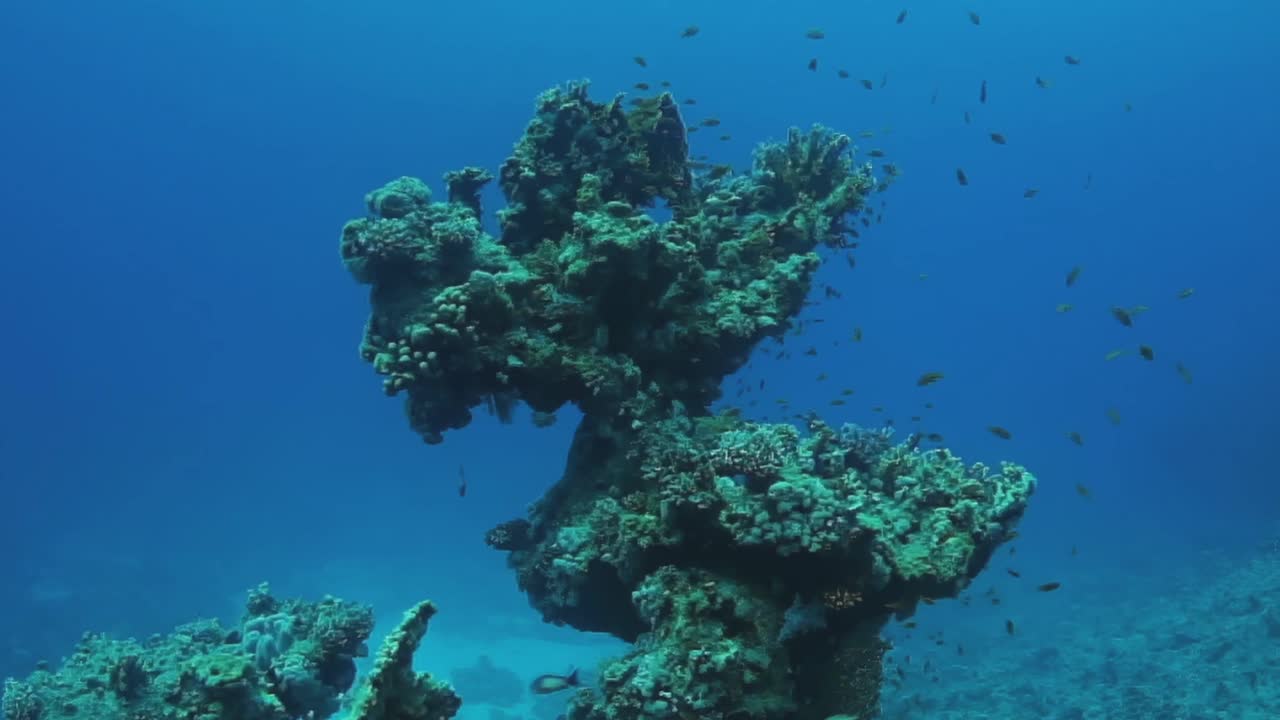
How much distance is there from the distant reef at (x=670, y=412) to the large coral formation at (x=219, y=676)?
256 cm

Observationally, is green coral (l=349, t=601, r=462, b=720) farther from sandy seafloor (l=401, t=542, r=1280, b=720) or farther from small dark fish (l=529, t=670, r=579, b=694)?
sandy seafloor (l=401, t=542, r=1280, b=720)

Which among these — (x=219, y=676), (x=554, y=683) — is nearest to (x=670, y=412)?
(x=554, y=683)

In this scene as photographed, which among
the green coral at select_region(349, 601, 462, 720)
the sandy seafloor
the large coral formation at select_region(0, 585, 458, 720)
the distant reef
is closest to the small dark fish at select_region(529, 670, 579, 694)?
the distant reef

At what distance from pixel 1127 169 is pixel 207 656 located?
169 meters

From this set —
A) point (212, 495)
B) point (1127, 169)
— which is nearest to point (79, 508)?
point (212, 495)

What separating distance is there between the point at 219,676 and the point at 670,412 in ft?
19.8

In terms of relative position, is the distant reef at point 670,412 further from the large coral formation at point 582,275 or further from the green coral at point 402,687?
the green coral at point 402,687

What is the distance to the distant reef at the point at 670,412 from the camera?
25.3 ft

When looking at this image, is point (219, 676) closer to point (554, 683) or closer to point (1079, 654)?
point (554, 683)

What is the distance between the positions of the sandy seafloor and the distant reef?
6555 mm

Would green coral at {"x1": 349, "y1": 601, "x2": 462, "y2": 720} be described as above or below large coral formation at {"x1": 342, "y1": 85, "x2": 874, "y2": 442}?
below

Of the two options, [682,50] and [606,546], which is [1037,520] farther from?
[682,50]

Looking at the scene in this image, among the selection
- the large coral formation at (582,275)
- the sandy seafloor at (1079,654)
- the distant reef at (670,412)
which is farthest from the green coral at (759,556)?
the sandy seafloor at (1079,654)

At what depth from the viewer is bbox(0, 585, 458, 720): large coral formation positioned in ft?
26.7
